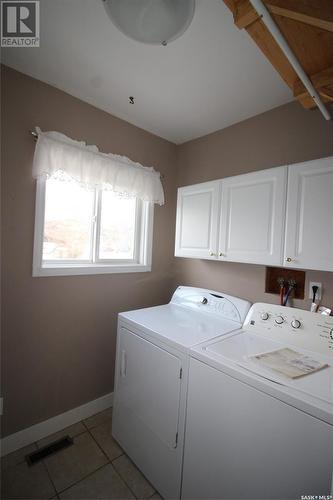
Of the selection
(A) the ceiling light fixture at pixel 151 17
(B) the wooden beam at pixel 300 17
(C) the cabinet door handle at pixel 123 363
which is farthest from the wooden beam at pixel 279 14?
(C) the cabinet door handle at pixel 123 363

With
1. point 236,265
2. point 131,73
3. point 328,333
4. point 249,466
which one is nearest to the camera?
point 249,466

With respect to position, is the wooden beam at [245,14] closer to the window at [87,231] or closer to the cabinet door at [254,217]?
the cabinet door at [254,217]

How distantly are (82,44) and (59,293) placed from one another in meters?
1.60

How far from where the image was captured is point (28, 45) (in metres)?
1.28

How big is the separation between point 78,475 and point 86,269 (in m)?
1.33

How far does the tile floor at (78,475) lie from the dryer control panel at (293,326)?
3.89ft

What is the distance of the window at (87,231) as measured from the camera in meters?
1.69

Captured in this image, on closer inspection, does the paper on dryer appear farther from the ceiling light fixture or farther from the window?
the ceiling light fixture

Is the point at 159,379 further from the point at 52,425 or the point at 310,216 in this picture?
Answer: the point at 310,216

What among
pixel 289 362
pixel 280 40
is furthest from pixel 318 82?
pixel 289 362

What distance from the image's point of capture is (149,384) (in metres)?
1.41

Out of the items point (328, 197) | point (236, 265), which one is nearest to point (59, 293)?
point (236, 265)

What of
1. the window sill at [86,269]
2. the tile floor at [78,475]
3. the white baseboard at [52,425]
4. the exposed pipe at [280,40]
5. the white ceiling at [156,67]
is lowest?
the tile floor at [78,475]

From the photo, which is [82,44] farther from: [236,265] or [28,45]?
[236,265]
